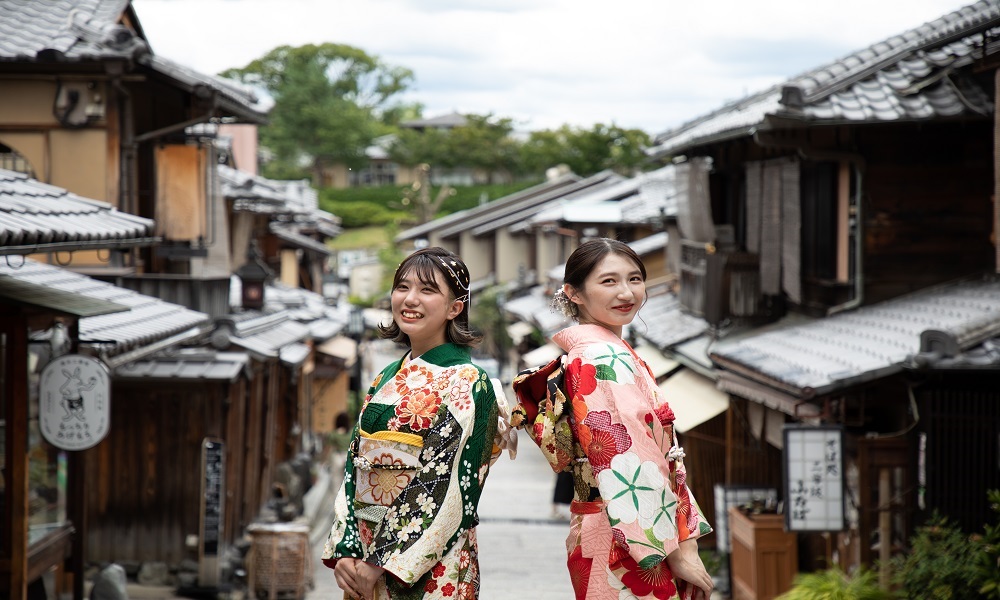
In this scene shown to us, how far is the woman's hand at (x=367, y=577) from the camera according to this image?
14.2 feet

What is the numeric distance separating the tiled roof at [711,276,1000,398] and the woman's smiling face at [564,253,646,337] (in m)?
4.89

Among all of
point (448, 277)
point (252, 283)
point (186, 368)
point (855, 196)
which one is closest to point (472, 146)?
point (252, 283)

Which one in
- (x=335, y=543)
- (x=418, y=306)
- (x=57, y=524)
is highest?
(x=418, y=306)

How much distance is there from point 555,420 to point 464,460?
40cm

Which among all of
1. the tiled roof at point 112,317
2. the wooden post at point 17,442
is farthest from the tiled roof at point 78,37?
the wooden post at point 17,442

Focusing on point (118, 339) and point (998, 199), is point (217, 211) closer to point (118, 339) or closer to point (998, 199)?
point (118, 339)

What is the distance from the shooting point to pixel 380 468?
4.39m

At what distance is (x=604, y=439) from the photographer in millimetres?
4125

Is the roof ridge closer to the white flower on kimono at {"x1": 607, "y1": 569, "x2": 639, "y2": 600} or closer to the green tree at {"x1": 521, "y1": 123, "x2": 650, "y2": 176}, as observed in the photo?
the white flower on kimono at {"x1": 607, "y1": 569, "x2": 639, "y2": 600}

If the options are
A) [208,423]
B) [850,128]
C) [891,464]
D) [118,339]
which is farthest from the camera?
[208,423]

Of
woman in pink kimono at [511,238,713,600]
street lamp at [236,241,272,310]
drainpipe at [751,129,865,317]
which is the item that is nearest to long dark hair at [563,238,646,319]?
woman in pink kimono at [511,238,713,600]

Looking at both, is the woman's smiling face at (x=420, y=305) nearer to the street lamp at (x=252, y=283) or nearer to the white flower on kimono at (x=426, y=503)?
the white flower on kimono at (x=426, y=503)

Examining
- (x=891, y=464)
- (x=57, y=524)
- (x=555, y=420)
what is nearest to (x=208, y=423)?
(x=57, y=524)

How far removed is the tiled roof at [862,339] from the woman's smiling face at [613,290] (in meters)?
4.89
